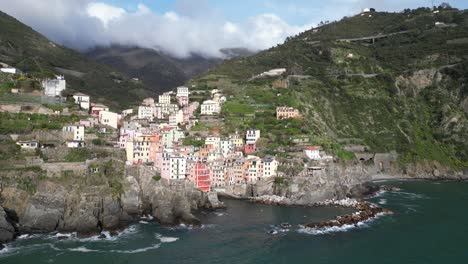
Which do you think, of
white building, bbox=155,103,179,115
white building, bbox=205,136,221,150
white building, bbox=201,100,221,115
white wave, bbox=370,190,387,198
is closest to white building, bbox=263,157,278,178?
white building, bbox=205,136,221,150

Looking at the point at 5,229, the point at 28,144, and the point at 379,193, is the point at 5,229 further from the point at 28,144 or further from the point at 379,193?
the point at 379,193

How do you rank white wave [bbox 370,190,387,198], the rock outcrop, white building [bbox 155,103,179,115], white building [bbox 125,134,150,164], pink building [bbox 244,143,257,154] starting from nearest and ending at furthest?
1. the rock outcrop
2. white building [bbox 125,134,150,164]
3. white wave [bbox 370,190,387,198]
4. pink building [bbox 244,143,257,154]
5. white building [bbox 155,103,179,115]

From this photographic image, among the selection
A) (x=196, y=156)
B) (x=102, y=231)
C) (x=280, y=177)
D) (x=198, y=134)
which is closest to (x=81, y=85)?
(x=198, y=134)

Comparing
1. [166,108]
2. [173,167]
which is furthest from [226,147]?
[166,108]

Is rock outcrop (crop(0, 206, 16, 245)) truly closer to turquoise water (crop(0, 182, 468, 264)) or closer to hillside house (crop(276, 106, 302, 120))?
turquoise water (crop(0, 182, 468, 264))

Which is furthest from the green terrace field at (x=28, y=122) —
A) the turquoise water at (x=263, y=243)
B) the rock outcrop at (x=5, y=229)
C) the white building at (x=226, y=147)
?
the white building at (x=226, y=147)

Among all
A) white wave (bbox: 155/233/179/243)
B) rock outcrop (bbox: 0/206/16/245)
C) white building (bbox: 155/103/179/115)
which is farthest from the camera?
white building (bbox: 155/103/179/115)

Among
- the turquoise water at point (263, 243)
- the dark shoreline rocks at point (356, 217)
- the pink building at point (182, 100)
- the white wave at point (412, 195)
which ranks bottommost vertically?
the turquoise water at point (263, 243)

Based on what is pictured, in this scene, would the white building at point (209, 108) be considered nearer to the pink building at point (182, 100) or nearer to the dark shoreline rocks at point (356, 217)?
the pink building at point (182, 100)
